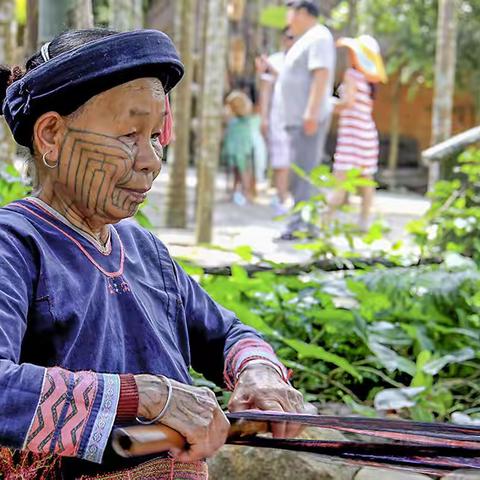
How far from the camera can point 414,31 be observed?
60.5 ft

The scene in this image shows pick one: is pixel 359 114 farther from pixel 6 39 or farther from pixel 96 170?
pixel 96 170

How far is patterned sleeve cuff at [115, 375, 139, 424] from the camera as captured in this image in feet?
5.27

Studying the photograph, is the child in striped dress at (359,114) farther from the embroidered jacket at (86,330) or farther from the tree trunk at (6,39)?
the embroidered jacket at (86,330)

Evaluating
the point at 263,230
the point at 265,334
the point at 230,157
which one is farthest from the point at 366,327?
the point at 230,157

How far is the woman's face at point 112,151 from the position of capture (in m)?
1.85

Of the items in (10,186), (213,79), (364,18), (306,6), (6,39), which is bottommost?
(10,186)

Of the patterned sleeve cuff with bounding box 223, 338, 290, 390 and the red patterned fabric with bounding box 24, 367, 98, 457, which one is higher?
the red patterned fabric with bounding box 24, 367, 98, 457

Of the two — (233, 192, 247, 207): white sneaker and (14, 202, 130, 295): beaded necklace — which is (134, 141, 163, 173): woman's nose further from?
(233, 192, 247, 207): white sneaker

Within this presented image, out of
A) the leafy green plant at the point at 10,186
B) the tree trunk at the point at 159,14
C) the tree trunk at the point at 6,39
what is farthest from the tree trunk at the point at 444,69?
the tree trunk at the point at 159,14

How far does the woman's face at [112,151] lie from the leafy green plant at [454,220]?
12.2ft

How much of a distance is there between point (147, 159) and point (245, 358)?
0.48 m

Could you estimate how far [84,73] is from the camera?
70.3 inches

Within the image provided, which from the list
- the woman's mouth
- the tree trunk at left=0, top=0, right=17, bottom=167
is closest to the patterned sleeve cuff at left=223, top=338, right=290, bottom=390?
the woman's mouth

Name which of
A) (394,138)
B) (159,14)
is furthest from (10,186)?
(394,138)
